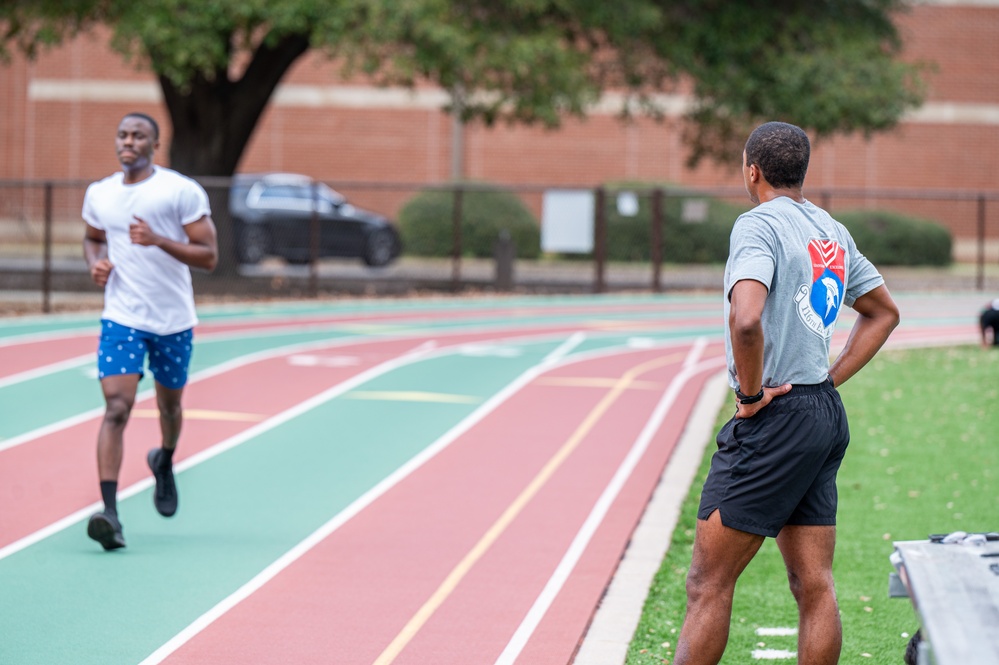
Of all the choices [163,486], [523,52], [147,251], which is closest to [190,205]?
[147,251]

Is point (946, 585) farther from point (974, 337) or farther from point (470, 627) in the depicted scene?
point (974, 337)

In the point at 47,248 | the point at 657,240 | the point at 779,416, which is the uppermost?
the point at 657,240

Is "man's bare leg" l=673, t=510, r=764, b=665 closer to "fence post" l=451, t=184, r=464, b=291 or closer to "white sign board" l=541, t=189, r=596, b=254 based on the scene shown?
"fence post" l=451, t=184, r=464, b=291

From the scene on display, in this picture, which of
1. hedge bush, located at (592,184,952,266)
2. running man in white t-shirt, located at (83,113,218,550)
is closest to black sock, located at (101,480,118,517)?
running man in white t-shirt, located at (83,113,218,550)

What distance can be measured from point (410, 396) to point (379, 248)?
15418mm

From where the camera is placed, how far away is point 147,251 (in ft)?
23.6

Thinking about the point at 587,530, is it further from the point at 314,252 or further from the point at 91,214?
the point at 314,252

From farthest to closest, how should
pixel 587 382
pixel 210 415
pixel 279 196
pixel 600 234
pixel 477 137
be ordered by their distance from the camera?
1. pixel 477 137
2. pixel 279 196
3. pixel 600 234
4. pixel 587 382
5. pixel 210 415

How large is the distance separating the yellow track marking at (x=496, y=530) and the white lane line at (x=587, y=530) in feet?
1.34

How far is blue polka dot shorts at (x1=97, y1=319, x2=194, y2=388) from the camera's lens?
7.01 metres

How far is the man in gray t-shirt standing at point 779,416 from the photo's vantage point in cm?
417

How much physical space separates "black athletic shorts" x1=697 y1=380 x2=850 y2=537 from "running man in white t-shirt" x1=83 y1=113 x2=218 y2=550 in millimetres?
3664

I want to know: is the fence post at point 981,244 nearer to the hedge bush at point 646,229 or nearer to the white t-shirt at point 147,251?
the hedge bush at point 646,229

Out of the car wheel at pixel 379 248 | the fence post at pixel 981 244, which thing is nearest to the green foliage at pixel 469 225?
the car wheel at pixel 379 248
